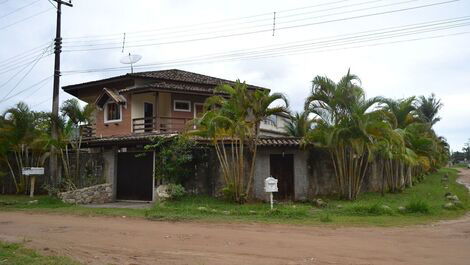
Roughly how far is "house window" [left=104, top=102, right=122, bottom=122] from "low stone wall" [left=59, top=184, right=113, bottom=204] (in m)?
6.03

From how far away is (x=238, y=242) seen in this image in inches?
368

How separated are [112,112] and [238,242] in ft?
58.9

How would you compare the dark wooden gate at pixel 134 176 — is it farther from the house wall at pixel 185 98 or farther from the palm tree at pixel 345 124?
the palm tree at pixel 345 124

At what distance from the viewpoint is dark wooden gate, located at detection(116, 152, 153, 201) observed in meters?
19.9

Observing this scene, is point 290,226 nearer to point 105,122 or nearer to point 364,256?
point 364,256

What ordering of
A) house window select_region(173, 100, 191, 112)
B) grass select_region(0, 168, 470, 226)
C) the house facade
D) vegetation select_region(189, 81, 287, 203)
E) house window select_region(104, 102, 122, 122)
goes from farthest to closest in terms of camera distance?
house window select_region(104, 102, 122, 122) → house window select_region(173, 100, 191, 112) → the house facade → vegetation select_region(189, 81, 287, 203) → grass select_region(0, 168, 470, 226)

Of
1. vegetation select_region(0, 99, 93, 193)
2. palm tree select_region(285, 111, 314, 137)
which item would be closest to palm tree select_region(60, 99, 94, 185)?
vegetation select_region(0, 99, 93, 193)

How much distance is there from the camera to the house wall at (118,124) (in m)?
24.3

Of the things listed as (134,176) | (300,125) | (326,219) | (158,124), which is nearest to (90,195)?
(134,176)

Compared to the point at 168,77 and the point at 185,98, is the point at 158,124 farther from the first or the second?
the point at 168,77

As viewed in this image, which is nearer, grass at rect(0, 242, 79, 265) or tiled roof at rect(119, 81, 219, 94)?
grass at rect(0, 242, 79, 265)

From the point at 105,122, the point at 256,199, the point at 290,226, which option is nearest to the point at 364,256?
the point at 290,226

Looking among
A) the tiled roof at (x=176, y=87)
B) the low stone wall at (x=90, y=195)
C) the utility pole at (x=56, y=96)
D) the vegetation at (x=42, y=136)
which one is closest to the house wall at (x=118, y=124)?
the tiled roof at (x=176, y=87)

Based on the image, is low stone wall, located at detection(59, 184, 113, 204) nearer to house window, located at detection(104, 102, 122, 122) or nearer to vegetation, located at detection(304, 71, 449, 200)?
house window, located at detection(104, 102, 122, 122)
